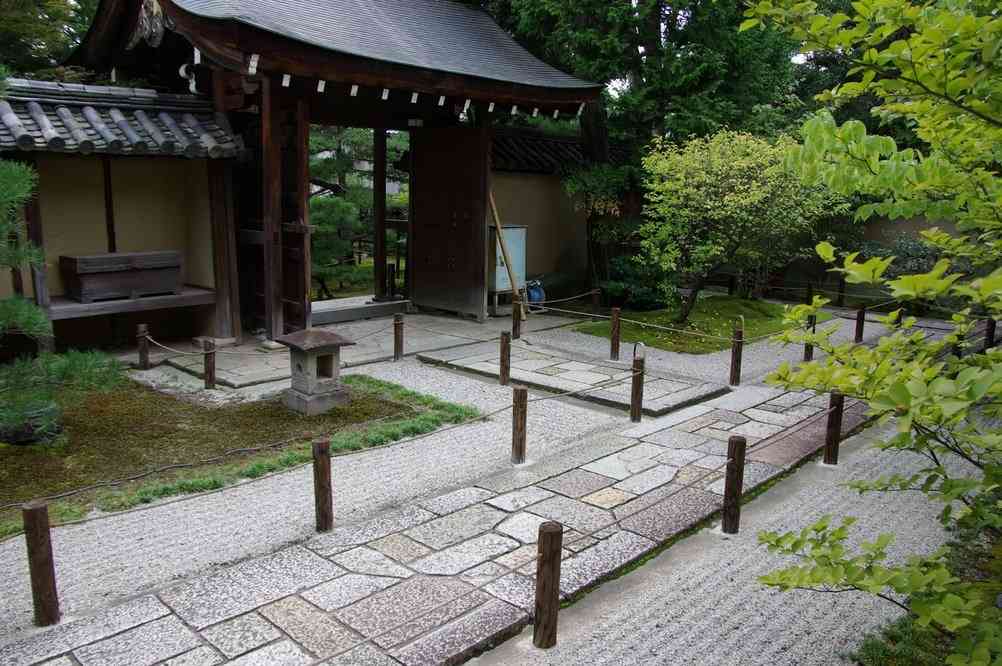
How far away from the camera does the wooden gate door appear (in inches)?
513

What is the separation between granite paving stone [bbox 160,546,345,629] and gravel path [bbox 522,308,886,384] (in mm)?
6592

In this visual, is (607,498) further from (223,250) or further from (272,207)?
(223,250)

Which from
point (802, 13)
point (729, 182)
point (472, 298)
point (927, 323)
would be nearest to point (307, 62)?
point (472, 298)

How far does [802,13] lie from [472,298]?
11070 mm

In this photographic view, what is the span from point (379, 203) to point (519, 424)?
833 cm

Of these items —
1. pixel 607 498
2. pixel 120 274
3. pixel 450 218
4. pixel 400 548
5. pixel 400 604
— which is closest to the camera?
pixel 400 604

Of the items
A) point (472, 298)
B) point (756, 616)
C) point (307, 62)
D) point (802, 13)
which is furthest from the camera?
point (472, 298)

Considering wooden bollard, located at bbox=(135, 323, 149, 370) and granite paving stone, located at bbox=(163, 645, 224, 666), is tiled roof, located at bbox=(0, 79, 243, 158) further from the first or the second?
granite paving stone, located at bbox=(163, 645, 224, 666)

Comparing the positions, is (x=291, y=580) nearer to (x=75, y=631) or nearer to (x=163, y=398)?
(x=75, y=631)

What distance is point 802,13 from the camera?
2.61 m

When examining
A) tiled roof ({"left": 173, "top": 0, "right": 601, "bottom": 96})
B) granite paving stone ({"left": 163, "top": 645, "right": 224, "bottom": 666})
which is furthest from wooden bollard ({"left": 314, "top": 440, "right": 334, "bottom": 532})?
tiled roof ({"left": 173, "top": 0, "right": 601, "bottom": 96})

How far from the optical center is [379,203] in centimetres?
1391

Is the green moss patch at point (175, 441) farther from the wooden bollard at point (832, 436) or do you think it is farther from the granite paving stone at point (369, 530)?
the wooden bollard at point (832, 436)

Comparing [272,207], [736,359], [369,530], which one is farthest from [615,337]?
[369,530]
